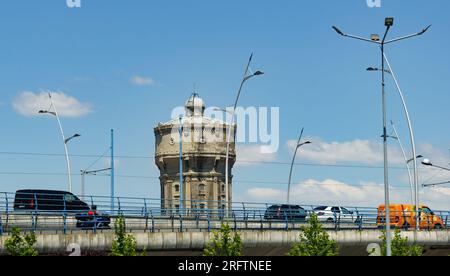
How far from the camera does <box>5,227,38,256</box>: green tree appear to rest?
30.4m

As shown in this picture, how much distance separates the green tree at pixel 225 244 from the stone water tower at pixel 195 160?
48.8m

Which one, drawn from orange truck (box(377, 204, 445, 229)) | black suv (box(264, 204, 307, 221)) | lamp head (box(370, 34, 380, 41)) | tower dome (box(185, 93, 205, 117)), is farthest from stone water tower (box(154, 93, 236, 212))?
lamp head (box(370, 34, 380, 41))

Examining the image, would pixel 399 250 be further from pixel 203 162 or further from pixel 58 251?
pixel 203 162

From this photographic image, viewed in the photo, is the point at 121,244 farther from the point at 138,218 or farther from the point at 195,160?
the point at 195,160

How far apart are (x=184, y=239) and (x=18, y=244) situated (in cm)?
783

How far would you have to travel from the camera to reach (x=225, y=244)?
35.8 meters

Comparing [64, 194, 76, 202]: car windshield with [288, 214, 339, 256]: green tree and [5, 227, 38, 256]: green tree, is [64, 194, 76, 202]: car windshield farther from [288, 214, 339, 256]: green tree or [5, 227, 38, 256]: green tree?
[5, 227, 38, 256]: green tree

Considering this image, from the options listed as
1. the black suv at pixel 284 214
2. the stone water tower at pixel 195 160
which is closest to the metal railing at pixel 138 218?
the black suv at pixel 284 214

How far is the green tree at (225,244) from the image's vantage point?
35.6 meters

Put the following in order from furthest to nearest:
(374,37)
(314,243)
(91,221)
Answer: (314,243) → (374,37) → (91,221)

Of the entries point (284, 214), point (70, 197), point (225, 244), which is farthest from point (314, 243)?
point (70, 197)

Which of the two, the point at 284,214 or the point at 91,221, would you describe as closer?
the point at 91,221
